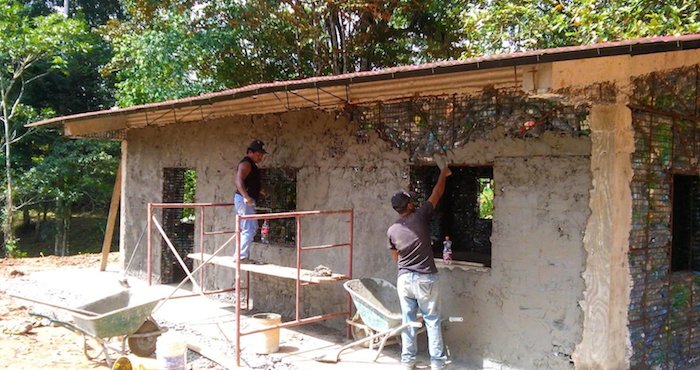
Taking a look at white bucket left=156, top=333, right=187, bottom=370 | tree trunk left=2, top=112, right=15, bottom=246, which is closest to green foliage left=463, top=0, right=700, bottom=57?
white bucket left=156, top=333, right=187, bottom=370

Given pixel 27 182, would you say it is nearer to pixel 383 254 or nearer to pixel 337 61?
pixel 337 61

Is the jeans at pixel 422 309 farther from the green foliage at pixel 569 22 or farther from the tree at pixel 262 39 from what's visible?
the tree at pixel 262 39

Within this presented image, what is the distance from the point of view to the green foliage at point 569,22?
855cm

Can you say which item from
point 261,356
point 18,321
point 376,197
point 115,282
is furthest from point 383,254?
point 115,282

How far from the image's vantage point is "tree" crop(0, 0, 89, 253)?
16312 millimetres

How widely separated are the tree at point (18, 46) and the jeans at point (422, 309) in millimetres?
14570

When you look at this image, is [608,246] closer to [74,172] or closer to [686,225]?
[686,225]

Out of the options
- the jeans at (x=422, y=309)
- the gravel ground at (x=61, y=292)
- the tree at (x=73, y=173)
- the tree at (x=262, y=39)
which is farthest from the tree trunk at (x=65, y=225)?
the jeans at (x=422, y=309)

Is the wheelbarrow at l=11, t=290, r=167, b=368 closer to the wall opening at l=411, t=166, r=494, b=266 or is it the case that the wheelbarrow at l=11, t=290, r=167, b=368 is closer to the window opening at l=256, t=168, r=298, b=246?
the window opening at l=256, t=168, r=298, b=246

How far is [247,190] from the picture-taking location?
7938mm

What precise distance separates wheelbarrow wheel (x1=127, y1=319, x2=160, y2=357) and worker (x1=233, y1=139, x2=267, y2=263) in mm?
1395

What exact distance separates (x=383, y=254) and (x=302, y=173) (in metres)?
1.89

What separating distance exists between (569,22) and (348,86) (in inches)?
212

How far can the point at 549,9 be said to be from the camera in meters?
11.3
